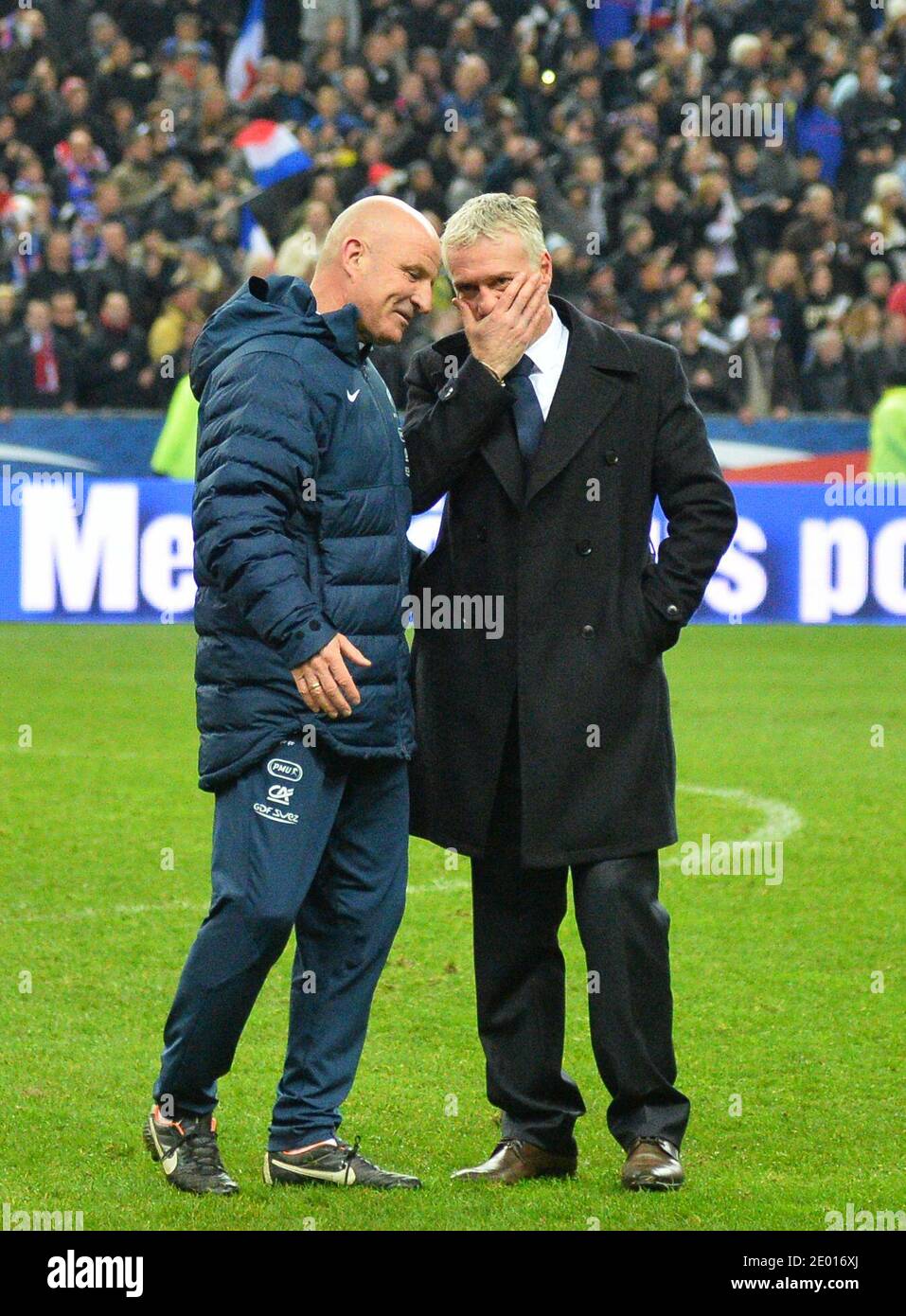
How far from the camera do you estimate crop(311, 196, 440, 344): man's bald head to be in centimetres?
409

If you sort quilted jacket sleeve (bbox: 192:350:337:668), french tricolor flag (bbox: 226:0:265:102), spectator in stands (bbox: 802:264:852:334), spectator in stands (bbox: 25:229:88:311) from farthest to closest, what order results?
french tricolor flag (bbox: 226:0:265:102)
spectator in stands (bbox: 802:264:852:334)
spectator in stands (bbox: 25:229:88:311)
quilted jacket sleeve (bbox: 192:350:337:668)

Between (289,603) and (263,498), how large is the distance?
0.21 metres

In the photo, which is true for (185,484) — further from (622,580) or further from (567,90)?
(622,580)

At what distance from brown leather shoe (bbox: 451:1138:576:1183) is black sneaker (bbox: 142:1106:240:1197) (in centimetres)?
51

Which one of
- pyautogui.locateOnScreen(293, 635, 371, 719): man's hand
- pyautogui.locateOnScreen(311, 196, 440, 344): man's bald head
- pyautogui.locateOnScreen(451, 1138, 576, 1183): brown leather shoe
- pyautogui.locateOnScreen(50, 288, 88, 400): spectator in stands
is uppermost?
pyautogui.locateOnScreen(50, 288, 88, 400): spectator in stands

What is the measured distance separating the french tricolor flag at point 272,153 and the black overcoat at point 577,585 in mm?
14485

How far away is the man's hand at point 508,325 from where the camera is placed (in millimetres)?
4148

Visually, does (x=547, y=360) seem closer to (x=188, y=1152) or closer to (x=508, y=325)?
(x=508, y=325)

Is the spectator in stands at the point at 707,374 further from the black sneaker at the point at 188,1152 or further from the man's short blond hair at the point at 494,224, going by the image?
the black sneaker at the point at 188,1152

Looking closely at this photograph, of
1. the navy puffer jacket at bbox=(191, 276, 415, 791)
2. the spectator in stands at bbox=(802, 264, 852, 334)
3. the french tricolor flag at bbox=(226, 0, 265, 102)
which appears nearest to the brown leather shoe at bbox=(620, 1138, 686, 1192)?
the navy puffer jacket at bbox=(191, 276, 415, 791)

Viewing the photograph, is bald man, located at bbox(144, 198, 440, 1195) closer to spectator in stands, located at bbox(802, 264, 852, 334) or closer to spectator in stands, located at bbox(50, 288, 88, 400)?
spectator in stands, located at bbox(50, 288, 88, 400)

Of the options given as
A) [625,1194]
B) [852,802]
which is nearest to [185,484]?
[852,802]

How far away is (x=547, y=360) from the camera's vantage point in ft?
14.5

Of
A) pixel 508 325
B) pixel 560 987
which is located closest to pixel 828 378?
pixel 560 987
